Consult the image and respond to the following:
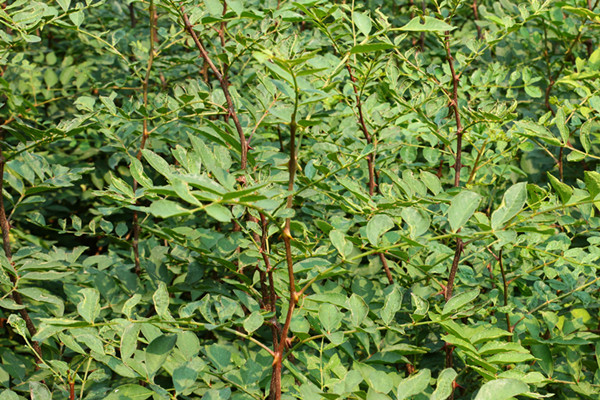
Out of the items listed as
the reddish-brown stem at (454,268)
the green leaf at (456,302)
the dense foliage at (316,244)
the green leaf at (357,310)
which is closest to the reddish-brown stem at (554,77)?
the dense foliage at (316,244)

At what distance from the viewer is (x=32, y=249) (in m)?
1.39

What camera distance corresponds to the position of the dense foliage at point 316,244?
0.92 metres

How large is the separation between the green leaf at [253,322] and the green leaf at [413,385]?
0.83 feet

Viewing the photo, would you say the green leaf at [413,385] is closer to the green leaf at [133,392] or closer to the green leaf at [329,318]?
the green leaf at [329,318]

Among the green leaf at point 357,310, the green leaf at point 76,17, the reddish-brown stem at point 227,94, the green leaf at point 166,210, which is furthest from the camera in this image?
the green leaf at point 76,17

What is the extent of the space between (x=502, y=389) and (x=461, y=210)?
28 centimetres

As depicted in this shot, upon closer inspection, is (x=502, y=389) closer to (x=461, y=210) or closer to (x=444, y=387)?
(x=444, y=387)

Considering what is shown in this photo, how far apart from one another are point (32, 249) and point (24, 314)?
0.53ft

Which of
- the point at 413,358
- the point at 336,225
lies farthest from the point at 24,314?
the point at 413,358

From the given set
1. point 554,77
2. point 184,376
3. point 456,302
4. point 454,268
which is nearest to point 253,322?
point 184,376

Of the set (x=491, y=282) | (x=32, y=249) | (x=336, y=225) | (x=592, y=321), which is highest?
(x=336, y=225)

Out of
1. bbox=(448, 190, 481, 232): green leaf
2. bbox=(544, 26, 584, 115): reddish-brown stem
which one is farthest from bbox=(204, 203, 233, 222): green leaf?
bbox=(544, 26, 584, 115): reddish-brown stem

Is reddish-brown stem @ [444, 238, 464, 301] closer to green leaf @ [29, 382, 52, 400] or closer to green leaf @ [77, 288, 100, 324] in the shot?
green leaf @ [77, 288, 100, 324]

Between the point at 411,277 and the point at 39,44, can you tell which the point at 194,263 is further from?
A: the point at 39,44
